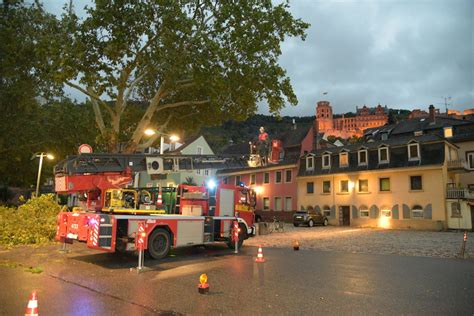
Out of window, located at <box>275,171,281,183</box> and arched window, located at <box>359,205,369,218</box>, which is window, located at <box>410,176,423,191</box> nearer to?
arched window, located at <box>359,205,369,218</box>

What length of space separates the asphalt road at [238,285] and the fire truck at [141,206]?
0.85 meters

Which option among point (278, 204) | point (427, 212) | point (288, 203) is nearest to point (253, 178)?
point (278, 204)

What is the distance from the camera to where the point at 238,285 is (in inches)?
341

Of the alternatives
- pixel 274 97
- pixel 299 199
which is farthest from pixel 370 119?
pixel 274 97

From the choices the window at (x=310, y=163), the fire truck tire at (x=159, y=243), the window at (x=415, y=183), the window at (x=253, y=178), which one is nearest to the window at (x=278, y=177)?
the window at (x=253, y=178)

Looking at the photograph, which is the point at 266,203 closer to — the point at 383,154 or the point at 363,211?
the point at 363,211

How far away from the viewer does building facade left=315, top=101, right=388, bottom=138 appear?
553 ft

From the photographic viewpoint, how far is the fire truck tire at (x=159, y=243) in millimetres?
12375

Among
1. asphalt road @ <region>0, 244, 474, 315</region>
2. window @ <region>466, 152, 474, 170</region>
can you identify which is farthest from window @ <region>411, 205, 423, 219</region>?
asphalt road @ <region>0, 244, 474, 315</region>

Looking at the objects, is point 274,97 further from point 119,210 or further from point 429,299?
point 429,299

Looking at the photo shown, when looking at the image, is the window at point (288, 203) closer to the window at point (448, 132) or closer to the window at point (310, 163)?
the window at point (310, 163)

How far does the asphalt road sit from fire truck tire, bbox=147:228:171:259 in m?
0.38

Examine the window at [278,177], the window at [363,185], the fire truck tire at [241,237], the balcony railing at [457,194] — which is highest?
the window at [278,177]

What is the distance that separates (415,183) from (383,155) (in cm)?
395
